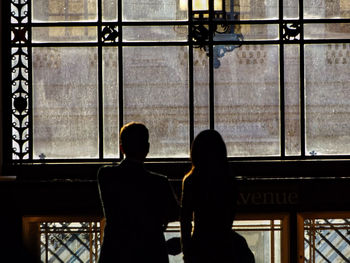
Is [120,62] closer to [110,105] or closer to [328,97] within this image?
[110,105]

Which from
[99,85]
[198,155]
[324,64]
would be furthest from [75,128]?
[198,155]

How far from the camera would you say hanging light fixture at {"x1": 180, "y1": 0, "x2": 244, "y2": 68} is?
9898 mm

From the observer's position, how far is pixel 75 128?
32.4ft

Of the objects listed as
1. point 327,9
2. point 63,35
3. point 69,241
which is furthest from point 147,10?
point 69,241

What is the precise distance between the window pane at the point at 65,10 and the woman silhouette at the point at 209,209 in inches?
194

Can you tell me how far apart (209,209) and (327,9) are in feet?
17.6

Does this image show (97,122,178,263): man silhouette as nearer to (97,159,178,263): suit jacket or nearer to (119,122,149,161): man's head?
(97,159,178,263): suit jacket

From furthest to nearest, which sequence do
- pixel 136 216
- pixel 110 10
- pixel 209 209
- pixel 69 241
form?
pixel 110 10 → pixel 69 241 → pixel 209 209 → pixel 136 216

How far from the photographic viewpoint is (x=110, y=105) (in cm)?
991

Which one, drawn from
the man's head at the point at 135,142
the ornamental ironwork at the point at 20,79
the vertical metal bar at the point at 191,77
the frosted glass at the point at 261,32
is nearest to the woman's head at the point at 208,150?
the man's head at the point at 135,142

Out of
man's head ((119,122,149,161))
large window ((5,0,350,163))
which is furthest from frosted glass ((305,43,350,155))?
man's head ((119,122,149,161))

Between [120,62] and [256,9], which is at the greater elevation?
[256,9]

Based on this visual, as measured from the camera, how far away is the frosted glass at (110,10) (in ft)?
32.4

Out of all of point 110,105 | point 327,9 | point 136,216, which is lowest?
point 136,216
